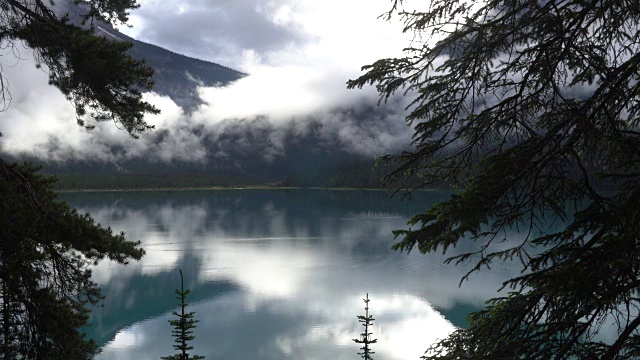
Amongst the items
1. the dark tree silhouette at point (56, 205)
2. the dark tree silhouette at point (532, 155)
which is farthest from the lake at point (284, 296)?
the dark tree silhouette at point (532, 155)

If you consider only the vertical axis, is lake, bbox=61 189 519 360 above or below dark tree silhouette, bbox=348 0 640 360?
below

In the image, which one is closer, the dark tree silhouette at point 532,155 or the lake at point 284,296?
the dark tree silhouette at point 532,155

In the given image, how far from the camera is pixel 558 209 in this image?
172 inches

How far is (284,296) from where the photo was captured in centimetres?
4097

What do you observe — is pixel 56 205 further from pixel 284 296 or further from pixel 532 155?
pixel 284 296

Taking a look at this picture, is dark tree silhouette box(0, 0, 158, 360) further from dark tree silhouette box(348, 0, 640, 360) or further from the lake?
the lake

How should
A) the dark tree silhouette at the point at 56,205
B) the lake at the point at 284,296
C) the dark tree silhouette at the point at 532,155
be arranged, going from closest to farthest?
the dark tree silhouette at the point at 532,155 → the dark tree silhouette at the point at 56,205 → the lake at the point at 284,296

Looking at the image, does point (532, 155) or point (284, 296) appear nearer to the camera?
point (532, 155)

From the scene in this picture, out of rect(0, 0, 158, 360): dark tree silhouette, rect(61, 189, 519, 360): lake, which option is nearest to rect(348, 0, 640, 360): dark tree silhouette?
rect(0, 0, 158, 360): dark tree silhouette

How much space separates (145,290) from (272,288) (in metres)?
11.7

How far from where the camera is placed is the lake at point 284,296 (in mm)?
29391

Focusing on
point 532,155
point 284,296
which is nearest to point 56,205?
point 532,155

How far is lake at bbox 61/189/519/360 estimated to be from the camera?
29.4 meters

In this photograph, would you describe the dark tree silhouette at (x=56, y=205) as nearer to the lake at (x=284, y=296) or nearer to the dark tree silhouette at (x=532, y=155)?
the dark tree silhouette at (x=532, y=155)
